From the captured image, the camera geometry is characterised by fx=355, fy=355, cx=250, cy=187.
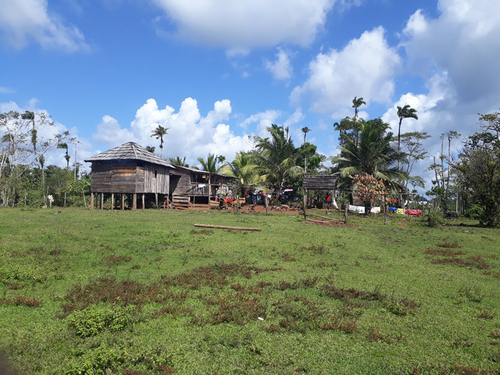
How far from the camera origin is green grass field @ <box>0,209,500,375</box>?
191 inches

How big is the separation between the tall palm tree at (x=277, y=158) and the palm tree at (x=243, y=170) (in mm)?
1023

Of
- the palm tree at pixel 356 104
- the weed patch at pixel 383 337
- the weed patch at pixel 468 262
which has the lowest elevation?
the weed patch at pixel 383 337

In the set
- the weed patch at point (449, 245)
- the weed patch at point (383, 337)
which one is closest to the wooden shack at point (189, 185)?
the weed patch at point (449, 245)

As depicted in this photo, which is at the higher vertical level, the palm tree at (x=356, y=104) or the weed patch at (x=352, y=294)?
the palm tree at (x=356, y=104)

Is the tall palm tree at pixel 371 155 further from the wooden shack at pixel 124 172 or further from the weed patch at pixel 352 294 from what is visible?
the weed patch at pixel 352 294

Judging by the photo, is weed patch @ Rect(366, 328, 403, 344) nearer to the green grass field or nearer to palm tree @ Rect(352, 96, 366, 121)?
the green grass field

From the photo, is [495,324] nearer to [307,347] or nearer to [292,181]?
[307,347]

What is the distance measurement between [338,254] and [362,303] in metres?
5.34

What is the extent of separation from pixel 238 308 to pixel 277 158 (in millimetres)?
30161

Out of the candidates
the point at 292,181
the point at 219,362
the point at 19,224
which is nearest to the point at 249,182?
the point at 292,181

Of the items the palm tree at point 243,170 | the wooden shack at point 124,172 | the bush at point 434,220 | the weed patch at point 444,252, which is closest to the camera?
the weed patch at point 444,252

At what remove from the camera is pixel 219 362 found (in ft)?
15.8

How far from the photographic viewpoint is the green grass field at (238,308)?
486 cm

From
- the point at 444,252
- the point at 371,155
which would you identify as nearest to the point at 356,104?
the point at 371,155
